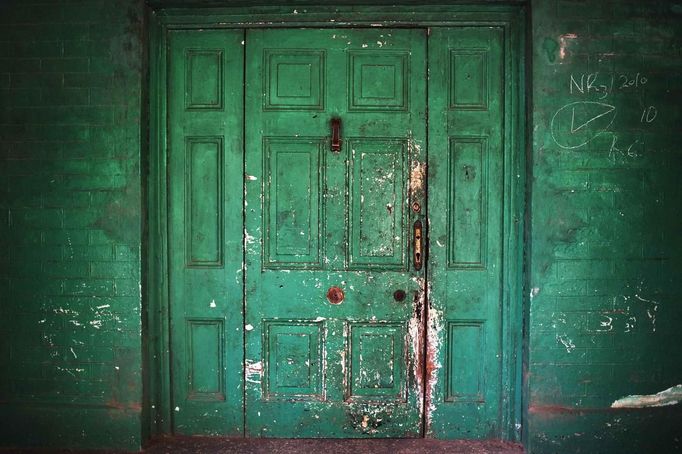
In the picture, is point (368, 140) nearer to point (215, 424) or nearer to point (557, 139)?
point (557, 139)

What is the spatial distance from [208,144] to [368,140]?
3.42 ft

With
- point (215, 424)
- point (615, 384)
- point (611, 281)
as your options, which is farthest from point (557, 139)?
point (215, 424)

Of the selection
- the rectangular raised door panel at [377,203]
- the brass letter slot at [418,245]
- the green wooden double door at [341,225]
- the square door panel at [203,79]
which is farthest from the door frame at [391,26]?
the rectangular raised door panel at [377,203]

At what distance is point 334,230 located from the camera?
3738 millimetres

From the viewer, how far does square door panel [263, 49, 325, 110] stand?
3.71 m

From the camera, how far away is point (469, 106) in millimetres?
3680

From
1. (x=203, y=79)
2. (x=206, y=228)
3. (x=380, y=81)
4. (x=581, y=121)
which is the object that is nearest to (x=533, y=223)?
(x=581, y=121)

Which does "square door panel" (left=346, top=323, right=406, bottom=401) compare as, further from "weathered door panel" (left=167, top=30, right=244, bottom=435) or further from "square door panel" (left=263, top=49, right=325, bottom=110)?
"square door panel" (left=263, top=49, right=325, bottom=110)

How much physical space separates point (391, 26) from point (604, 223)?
5.95ft

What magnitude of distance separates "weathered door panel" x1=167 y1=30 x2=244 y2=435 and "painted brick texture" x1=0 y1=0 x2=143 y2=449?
0.87ft

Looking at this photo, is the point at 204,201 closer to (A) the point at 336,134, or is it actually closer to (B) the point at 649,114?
(A) the point at 336,134

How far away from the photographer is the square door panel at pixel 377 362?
3756mm

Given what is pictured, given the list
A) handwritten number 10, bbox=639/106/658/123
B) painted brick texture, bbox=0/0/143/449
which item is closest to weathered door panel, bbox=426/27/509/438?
handwritten number 10, bbox=639/106/658/123

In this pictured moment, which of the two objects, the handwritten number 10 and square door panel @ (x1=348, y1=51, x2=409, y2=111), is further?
square door panel @ (x1=348, y1=51, x2=409, y2=111)
